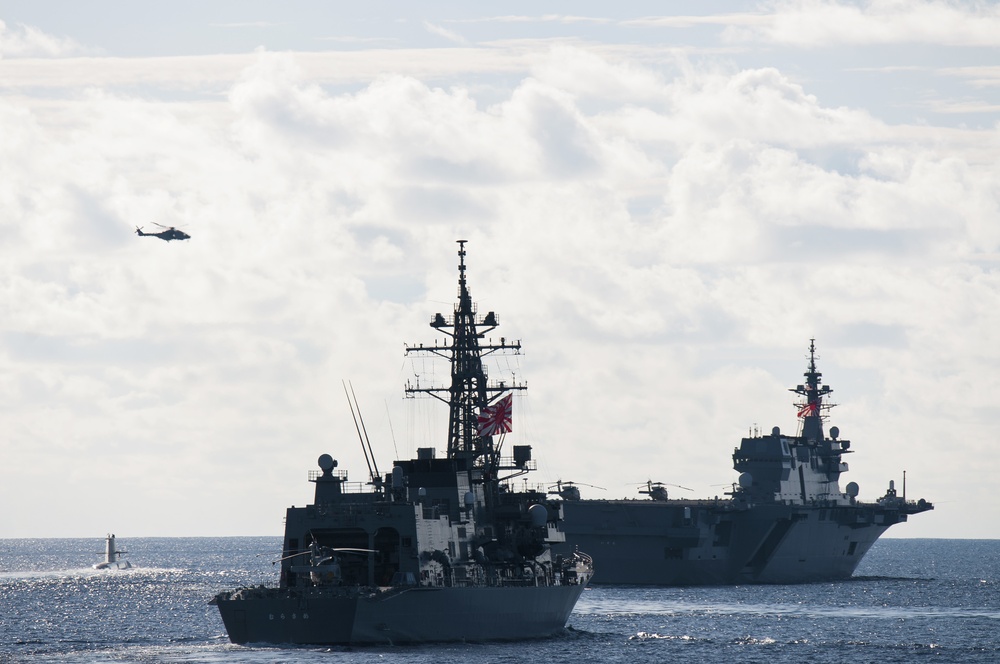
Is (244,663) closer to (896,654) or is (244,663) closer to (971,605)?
(896,654)

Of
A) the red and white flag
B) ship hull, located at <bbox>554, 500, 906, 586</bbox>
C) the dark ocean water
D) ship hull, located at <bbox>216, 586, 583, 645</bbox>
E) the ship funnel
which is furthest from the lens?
ship hull, located at <bbox>554, 500, 906, 586</bbox>

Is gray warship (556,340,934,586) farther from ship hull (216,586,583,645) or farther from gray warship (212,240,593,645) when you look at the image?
ship hull (216,586,583,645)

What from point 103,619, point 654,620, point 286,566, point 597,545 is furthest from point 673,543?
point 286,566

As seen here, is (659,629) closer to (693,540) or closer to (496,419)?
(496,419)

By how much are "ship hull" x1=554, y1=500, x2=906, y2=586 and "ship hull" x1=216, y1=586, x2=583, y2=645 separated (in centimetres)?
3099

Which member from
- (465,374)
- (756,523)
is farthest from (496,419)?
(756,523)

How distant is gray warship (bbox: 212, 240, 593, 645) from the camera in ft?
136

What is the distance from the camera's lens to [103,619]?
224ft

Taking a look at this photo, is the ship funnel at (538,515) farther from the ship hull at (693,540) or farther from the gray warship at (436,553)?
the ship hull at (693,540)

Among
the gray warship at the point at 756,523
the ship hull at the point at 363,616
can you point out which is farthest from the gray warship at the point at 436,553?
the gray warship at the point at 756,523

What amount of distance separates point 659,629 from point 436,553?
1329 cm

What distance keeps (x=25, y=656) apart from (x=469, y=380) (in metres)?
16.5

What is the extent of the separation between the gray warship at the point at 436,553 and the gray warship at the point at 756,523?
20.2 metres

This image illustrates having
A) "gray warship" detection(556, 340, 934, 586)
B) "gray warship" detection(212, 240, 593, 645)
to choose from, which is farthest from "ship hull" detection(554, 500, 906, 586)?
"gray warship" detection(212, 240, 593, 645)
